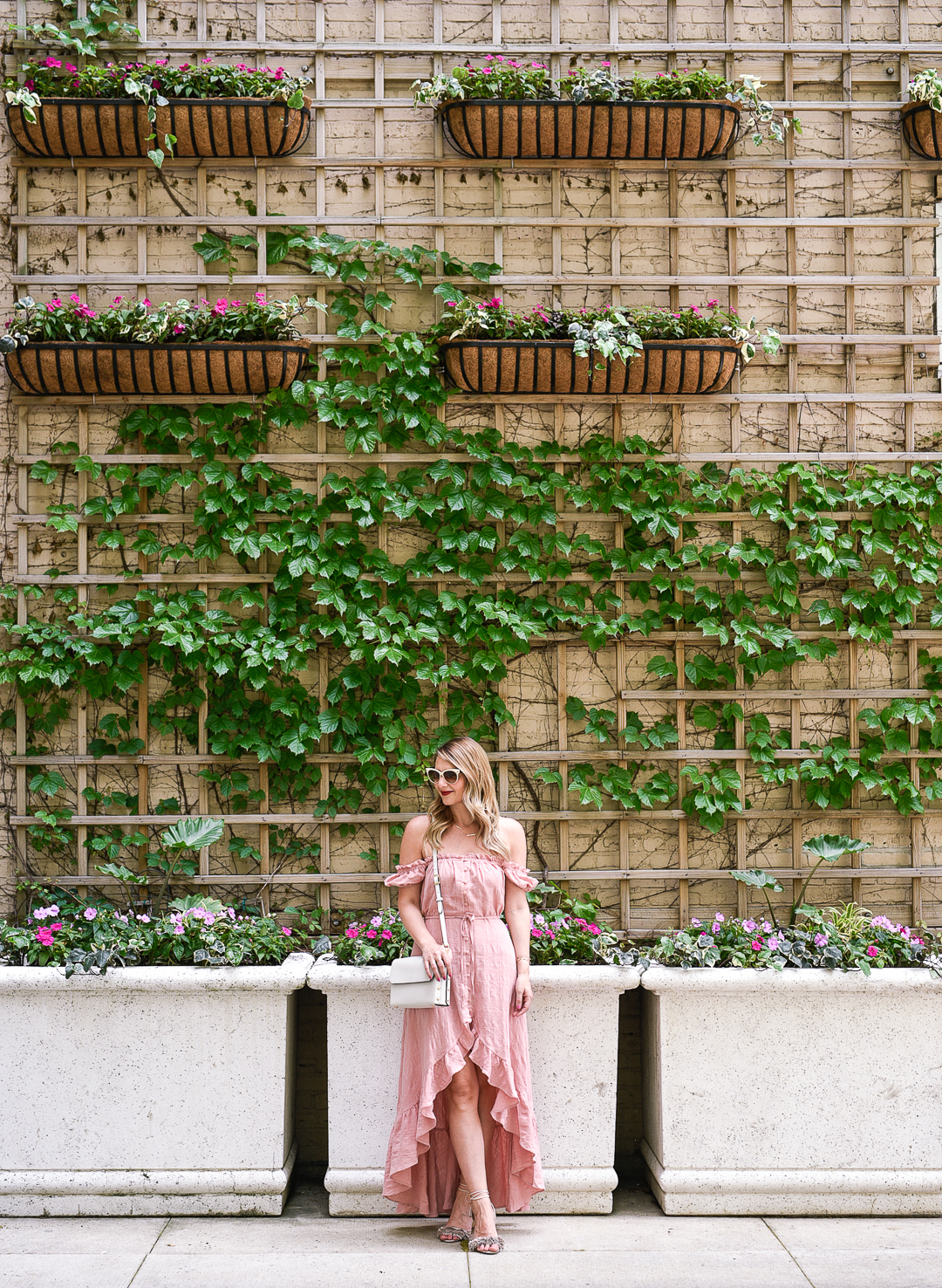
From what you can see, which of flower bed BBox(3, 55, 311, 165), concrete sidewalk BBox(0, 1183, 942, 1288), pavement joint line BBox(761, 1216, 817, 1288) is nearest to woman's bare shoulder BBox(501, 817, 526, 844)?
concrete sidewalk BBox(0, 1183, 942, 1288)

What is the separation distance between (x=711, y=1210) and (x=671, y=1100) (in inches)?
13.3

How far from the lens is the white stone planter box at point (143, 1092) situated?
112 inches

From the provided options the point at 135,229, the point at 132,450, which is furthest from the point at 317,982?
the point at 135,229

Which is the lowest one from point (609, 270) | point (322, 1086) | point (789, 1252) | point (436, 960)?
point (789, 1252)

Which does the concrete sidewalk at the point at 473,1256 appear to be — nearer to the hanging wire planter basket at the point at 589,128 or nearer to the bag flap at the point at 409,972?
the bag flap at the point at 409,972

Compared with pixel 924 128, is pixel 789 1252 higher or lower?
lower

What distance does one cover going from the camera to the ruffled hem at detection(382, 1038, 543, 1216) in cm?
263

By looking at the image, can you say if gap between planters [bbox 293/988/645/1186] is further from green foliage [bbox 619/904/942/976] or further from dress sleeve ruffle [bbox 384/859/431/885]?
dress sleeve ruffle [bbox 384/859/431/885]

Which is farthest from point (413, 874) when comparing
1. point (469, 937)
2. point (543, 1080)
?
point (543, 1080)

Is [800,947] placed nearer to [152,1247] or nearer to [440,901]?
[440,901]

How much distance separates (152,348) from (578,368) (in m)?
1.38

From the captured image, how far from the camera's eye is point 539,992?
2.88m

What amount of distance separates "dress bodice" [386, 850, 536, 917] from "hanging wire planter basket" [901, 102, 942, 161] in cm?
279

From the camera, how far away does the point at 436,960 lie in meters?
2.61
